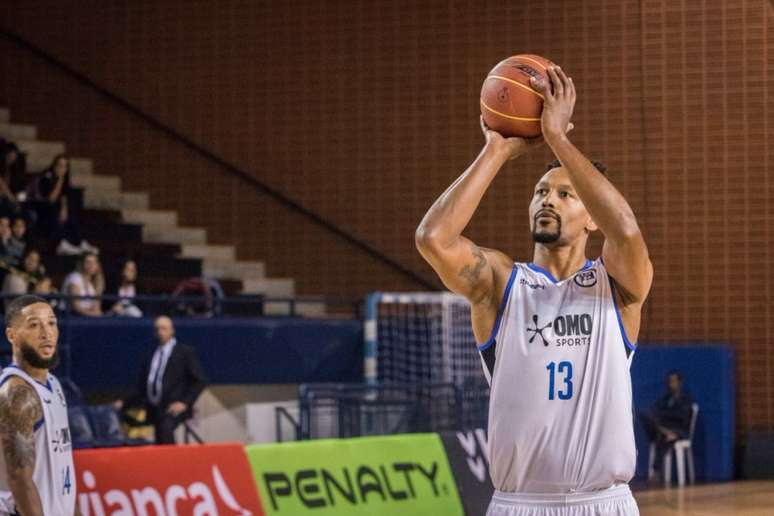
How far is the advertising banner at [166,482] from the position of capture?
8086mm

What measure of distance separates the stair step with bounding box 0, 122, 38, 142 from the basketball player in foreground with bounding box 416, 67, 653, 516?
13107 mm

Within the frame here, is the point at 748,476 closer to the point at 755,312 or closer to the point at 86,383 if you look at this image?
the point at 755,312

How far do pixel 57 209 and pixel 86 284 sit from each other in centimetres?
148

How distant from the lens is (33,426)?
540 centimetres

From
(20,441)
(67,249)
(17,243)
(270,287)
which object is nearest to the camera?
(20,441)

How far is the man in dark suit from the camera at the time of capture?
11.7 metres

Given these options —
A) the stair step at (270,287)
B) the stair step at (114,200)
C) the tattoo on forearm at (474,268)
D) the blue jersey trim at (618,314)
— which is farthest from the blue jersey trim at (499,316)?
the stair step at (114,200)

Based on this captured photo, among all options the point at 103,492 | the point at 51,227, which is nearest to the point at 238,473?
the point at 103,492

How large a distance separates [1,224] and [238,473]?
5288 millimetres

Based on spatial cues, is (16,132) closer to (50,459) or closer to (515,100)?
(50,459)

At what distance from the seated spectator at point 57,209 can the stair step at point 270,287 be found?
2.25 meters

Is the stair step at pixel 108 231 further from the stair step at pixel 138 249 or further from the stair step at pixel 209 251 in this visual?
the stair step at pixel 209 251

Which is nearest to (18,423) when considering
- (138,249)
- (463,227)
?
(463,227)

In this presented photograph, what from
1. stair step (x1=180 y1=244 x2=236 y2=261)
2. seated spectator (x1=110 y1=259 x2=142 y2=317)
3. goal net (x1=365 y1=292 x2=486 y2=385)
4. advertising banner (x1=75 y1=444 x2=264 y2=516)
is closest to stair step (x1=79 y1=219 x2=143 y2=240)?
stair step (x1=180 y1=244 x2=236 y2=261)
